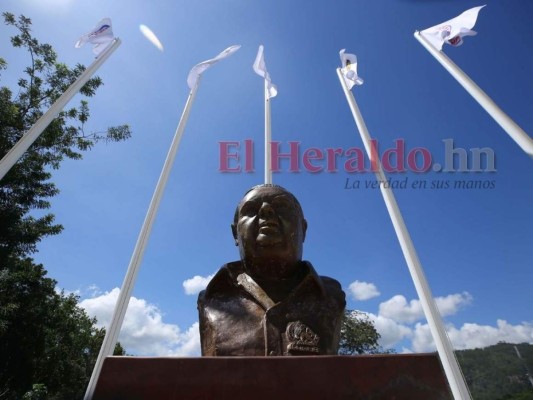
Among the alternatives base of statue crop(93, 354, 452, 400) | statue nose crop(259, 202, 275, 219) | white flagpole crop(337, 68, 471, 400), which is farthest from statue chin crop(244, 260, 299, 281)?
white flagpole crop(337, 68, 471, 400)

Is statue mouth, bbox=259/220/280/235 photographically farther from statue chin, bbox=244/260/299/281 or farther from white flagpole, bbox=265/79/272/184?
white flagpole, bbox=265/79/272/184

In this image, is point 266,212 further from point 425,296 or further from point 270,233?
point 425,296

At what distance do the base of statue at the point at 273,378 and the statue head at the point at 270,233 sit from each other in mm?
1448

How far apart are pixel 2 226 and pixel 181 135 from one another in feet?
23.9

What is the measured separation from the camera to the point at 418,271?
5.54 metres

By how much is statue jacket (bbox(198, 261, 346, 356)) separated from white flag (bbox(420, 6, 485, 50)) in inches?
267

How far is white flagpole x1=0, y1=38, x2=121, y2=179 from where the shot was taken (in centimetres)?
586

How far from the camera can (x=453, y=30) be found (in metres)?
7.76

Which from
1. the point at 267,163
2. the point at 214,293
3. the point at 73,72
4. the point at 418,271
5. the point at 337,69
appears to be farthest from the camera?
the point at 73,72

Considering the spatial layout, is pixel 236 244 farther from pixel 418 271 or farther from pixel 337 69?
pixel 337 69

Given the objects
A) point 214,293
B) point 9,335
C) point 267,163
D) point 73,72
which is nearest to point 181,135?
point 267,163

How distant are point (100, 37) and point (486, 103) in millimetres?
8072

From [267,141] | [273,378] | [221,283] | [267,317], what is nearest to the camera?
[273,378]

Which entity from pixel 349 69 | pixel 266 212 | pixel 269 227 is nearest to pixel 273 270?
pixel 269 227
